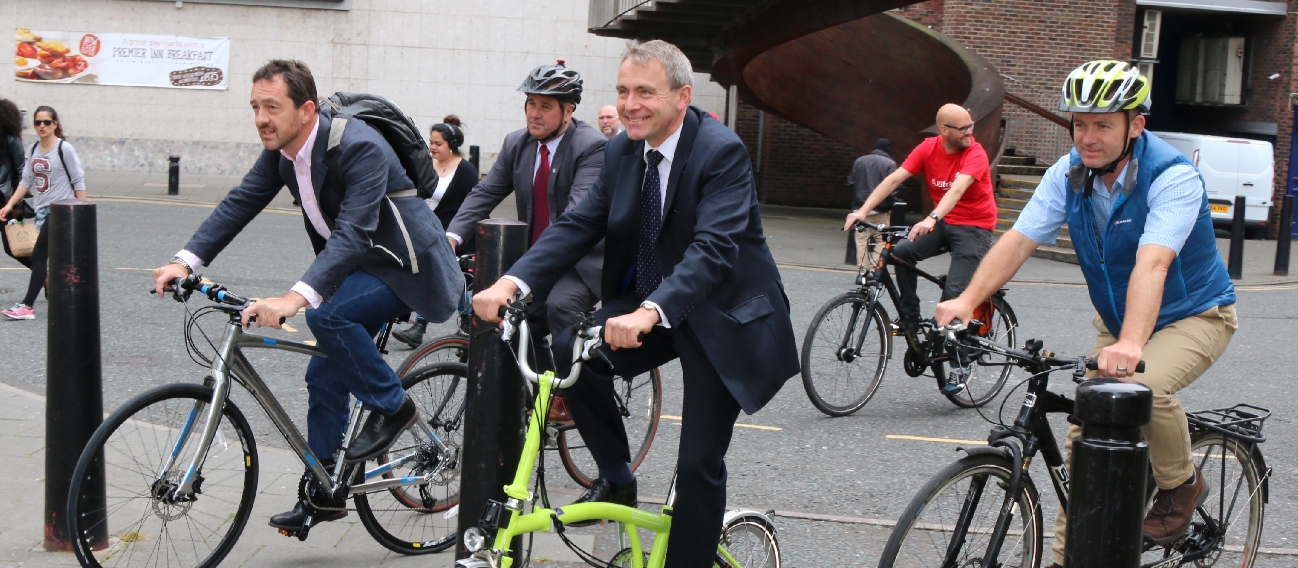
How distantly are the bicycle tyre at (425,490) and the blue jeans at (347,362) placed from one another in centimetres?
23

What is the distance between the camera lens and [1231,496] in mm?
4230

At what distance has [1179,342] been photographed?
3771 millimetres

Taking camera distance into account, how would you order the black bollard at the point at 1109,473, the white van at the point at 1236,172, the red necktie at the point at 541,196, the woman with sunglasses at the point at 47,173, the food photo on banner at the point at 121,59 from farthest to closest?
the food photo on banner at the point at 121,59 < the white van at the point at 1236,172 < the woman with sunglasses at the point at 47,173 < the red necktie at the point at 541,196 < the black bollard at the point at 1109,473

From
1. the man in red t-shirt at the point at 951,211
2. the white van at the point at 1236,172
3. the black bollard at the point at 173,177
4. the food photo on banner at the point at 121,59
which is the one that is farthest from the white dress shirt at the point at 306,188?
the food photo on banner at the point at 121,59

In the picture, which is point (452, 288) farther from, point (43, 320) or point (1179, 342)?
point (43, 320)

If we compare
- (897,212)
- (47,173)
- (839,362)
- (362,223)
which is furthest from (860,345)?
(897,212)

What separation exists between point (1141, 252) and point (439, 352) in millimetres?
2641

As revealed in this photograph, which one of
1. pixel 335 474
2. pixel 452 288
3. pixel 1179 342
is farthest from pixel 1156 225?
pixel 335 474

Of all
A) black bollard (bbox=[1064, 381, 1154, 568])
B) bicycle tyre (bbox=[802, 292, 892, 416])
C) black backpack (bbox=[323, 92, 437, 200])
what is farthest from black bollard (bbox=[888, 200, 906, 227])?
black bollard (bbox=[1064, 381, 1154, 568])

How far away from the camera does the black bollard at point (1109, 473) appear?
2547mm

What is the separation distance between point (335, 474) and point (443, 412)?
1.76 ft

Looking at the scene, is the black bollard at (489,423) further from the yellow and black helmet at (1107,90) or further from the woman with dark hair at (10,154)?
the woman with dark hair at (10,154)

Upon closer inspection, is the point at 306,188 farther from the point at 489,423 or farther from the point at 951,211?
the point at 951,211

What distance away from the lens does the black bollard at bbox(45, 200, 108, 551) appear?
153 inches
